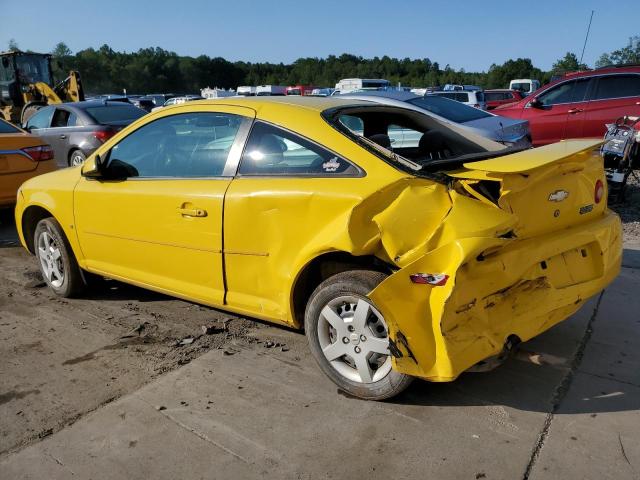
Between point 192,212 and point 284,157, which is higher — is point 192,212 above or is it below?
below

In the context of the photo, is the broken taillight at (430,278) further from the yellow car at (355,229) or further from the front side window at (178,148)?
the front side window at (178,148)

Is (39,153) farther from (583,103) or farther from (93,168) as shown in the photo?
(583,103)

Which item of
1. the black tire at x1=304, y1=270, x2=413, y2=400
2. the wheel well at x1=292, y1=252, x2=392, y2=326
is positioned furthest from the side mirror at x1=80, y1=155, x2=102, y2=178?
the black tire at x1=304, y1=270, x2=413, y2=400

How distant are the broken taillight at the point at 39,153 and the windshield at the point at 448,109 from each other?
16.7 ft

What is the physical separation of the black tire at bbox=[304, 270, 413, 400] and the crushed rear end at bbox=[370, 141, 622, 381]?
0.24 m

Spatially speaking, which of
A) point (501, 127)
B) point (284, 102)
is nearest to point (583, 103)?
point (501, 127)

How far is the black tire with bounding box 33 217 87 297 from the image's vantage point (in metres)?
4.61

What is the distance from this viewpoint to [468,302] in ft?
8.34

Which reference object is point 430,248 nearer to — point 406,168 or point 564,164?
point 406,168

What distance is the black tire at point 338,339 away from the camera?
283cm

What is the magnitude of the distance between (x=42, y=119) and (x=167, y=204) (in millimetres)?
9251

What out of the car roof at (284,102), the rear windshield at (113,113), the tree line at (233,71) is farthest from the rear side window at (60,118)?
the tree line at (233,71)

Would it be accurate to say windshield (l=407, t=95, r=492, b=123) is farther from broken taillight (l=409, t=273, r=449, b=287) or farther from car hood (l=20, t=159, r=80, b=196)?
broken taillight (l=409, t=273, r=449, b=287)

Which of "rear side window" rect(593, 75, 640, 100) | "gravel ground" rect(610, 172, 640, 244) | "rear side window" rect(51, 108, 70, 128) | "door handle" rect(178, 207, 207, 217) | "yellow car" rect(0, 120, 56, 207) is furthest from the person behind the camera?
"rear side window" rect(51, 108, 70, 128)
